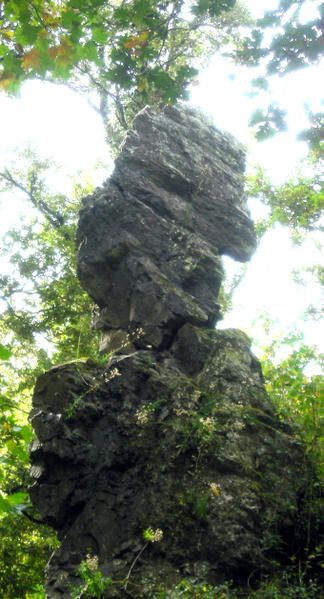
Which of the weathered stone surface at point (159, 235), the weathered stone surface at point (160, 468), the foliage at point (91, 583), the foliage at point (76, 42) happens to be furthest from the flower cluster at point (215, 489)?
the foliage at point (76, 42)

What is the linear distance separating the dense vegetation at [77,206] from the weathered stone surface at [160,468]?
0.43 m

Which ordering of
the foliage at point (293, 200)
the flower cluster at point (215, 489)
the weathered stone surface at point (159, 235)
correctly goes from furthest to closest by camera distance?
the foliage at point (293, 200), the weathered stone surface at point (159, 235), the flower cluster at point (215, 489)

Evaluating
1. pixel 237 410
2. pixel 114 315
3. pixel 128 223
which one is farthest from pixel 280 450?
pixel 128 223

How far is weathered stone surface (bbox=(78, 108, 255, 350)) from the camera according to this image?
29.3 feet

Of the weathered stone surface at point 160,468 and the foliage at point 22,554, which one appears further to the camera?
the foliage at point 22,554

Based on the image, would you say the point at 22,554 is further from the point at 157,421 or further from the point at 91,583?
the point at 91,583

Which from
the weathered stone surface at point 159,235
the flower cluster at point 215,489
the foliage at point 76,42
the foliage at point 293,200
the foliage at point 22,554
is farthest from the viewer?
the foliage at point 293,200

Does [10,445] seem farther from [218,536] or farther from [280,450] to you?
[280,450]

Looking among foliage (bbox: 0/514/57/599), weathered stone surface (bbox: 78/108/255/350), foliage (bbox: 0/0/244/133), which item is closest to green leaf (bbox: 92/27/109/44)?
foliage (bbox: 0/0/244/133)

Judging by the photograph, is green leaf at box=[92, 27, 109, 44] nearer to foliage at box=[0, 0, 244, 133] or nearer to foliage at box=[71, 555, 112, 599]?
foliage at box=[0, 0, 244, 133]

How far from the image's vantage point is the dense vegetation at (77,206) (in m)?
4.50

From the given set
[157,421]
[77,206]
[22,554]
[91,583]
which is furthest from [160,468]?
[77,206]

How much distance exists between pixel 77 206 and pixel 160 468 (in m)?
10.1

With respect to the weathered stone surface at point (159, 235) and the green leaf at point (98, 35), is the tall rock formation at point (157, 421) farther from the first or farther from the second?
the green leaf at point (98, 35)
